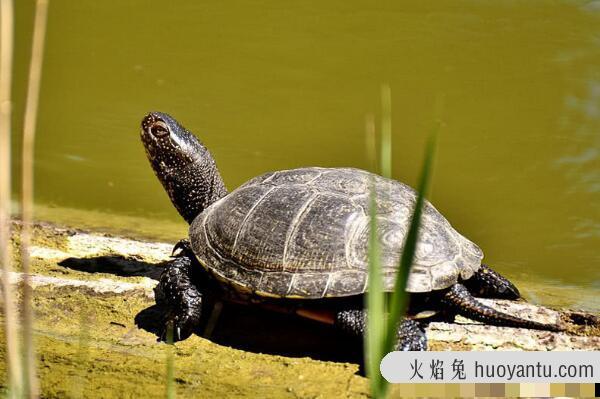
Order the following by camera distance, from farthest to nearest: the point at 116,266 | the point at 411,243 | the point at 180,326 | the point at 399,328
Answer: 1. the point at 116,266
2. the point at 180,326
3. the point at 399,328
4. the point at 411,243

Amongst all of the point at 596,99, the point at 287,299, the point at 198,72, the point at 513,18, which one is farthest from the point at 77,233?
Answer: the point at 513,18

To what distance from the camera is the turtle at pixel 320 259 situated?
13.0 feet

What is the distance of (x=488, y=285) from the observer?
460 cm

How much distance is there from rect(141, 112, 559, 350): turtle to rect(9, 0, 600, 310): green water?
1.28 metres

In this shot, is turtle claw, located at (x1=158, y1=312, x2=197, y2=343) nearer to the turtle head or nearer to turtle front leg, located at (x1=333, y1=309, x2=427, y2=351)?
turtle front leg, located at (x1=333, y1=309, x2=427, y2=351)

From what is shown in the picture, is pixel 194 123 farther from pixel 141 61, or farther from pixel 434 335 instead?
pixel 434 335

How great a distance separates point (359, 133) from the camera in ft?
24.9

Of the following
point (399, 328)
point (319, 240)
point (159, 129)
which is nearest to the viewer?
point (399, 328)

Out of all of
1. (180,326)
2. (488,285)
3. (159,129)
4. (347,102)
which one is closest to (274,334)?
(180,326)

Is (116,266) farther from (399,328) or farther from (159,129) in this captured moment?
(399,328)

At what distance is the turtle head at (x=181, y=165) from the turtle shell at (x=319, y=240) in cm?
56

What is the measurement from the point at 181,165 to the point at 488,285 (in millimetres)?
2044

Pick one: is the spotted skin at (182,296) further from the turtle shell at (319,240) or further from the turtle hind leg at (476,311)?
the turtle hind leg at (476,311)

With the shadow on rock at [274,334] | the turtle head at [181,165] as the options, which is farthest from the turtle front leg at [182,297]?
the turtle head at [181,165]
